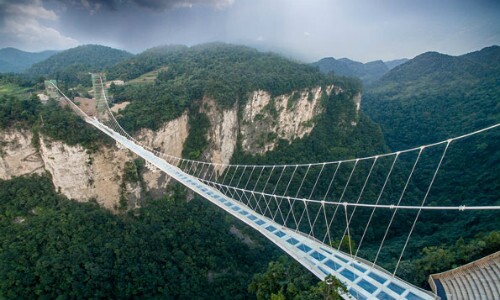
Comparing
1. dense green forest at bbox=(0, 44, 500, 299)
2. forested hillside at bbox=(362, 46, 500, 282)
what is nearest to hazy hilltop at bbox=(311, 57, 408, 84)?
forested hillside at bbox=(362, 46, 500, 282)

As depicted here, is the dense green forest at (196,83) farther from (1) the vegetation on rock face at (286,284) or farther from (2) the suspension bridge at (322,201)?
(1) the vegetation on rock face at (286,284)

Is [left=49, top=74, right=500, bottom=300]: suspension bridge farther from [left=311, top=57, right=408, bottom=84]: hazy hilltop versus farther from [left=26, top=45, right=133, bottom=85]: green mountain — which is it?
[left=311, top=57, right=408, bottom=84]: hazy hilltop

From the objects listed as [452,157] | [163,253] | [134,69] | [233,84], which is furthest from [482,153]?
[134,69]

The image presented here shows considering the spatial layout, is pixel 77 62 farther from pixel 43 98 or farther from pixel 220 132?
pixel 220 132

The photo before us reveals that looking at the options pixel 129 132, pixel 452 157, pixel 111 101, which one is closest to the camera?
pixel 129 132

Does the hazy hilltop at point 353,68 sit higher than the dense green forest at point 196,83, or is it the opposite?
the hazy hilltop at point 353,68

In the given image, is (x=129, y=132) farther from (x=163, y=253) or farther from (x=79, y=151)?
(x=163, y=253)

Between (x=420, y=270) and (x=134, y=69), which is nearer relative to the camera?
(x=420, y=270)

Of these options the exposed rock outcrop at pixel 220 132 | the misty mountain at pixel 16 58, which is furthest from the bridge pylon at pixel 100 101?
the misty mountain at pixel 16 58
